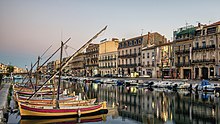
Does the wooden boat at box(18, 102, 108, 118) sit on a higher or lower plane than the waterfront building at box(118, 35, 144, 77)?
lower

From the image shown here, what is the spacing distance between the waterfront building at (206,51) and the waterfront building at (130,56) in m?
23.8

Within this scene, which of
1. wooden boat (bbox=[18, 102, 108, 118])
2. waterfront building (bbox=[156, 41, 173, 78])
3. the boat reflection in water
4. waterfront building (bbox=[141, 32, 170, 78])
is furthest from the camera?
waterfront building (bbox=[141, 32, 170, 78])

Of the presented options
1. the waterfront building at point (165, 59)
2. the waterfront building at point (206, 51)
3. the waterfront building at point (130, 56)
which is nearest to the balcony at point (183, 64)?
the waterfront building at point (206, 51)

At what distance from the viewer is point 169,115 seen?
24.1 m

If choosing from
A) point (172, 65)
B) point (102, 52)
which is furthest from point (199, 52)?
point (102, 52)

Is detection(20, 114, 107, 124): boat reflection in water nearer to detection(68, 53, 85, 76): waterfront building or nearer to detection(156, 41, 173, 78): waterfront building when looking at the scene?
detection(156, 41, 173, 78): waterfront building

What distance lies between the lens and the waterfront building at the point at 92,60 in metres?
118

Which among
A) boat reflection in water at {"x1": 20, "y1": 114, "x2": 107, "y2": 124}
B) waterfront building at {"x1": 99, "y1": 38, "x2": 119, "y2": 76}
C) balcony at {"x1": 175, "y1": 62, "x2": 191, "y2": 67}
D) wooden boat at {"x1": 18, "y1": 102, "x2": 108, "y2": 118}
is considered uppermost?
waterfront building at {"x1": 99, "y1": 38, "x2": 119, "y2": 76}

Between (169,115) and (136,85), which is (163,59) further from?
(169,115)

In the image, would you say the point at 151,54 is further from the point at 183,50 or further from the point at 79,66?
the point at 79,66

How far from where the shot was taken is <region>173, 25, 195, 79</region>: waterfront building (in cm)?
Answer: 6438

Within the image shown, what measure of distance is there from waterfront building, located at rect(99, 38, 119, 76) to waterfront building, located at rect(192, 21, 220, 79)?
41.6m

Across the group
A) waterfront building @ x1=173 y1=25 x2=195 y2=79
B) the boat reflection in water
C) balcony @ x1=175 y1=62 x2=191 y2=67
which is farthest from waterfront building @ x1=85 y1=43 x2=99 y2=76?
the boat reflection in water

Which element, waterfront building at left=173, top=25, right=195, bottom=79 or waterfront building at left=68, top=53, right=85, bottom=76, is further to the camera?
waterfront building at left=68, top=53, right=85, bottom=76
